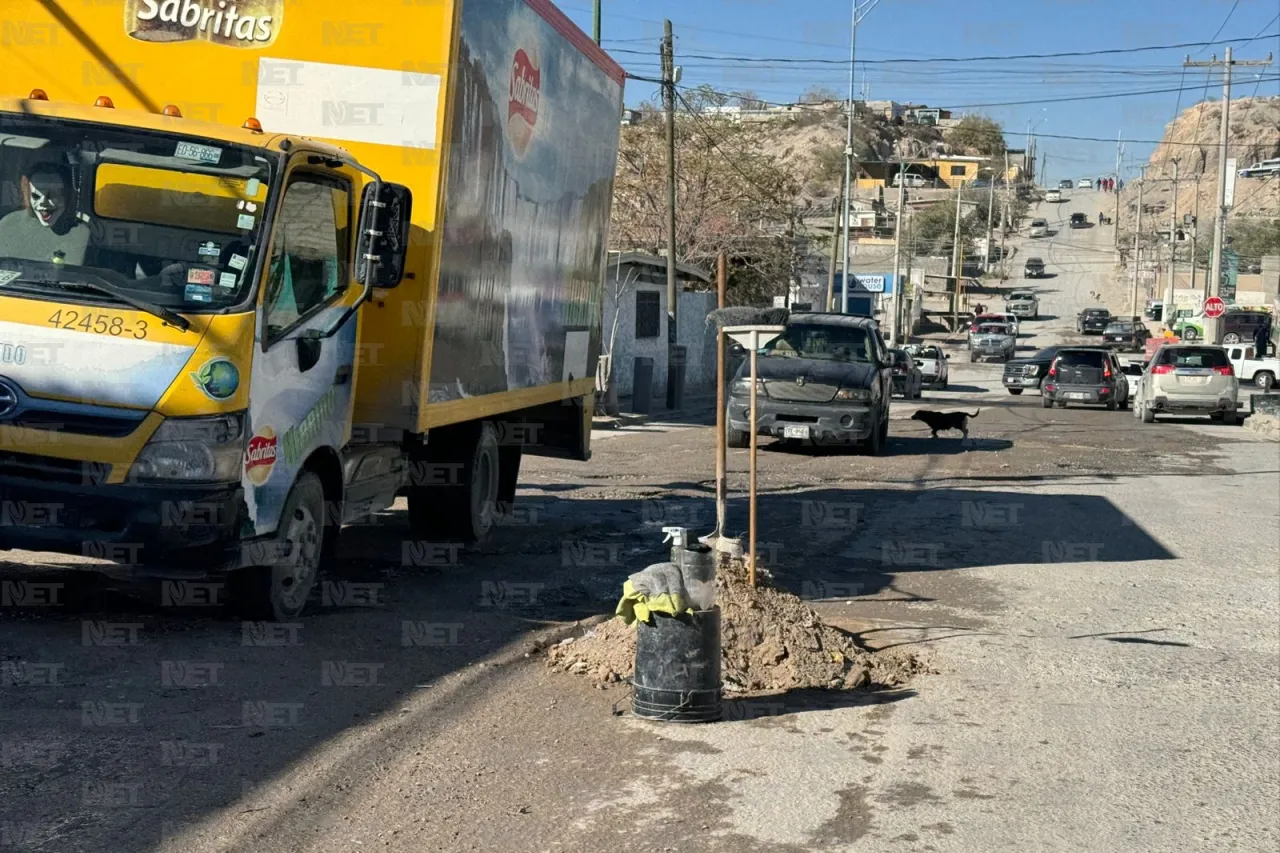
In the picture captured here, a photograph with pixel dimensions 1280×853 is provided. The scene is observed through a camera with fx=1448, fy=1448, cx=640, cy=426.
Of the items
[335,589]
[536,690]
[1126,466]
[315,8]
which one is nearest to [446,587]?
[335,589]

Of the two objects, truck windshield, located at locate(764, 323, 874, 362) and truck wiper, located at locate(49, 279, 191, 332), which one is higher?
truck windshield, located at locate(764, 323, 874, 362)

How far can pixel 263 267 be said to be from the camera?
716 cm

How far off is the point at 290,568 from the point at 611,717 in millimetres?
2232

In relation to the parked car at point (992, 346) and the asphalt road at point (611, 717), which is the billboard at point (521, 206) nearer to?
the asphalt road at point (611, 717)

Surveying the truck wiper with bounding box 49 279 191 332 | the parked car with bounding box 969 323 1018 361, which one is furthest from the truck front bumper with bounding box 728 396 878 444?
the parked car with bounding box 969 323 1018 361

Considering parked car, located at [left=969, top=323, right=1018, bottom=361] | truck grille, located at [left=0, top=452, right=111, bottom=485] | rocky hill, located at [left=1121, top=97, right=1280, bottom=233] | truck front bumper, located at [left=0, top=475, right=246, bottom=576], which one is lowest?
truck front bumper, located at [left=0, top=475, right=246, bottom=576]

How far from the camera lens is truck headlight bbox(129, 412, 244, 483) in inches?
267

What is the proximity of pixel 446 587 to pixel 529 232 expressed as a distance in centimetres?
279

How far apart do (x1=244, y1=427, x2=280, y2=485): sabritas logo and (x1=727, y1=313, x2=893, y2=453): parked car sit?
40.0ft

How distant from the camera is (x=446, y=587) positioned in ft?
31.1

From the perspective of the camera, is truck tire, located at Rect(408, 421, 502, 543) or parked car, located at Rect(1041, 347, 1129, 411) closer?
truck tire, located at Rect(408, 421, 502, 543)

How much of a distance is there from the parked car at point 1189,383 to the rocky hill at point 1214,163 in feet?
351

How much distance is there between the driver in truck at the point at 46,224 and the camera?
711cm

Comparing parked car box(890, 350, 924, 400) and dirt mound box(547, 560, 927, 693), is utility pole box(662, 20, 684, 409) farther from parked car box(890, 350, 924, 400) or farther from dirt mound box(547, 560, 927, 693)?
dirt mound box(547, 560, 927, 693)
